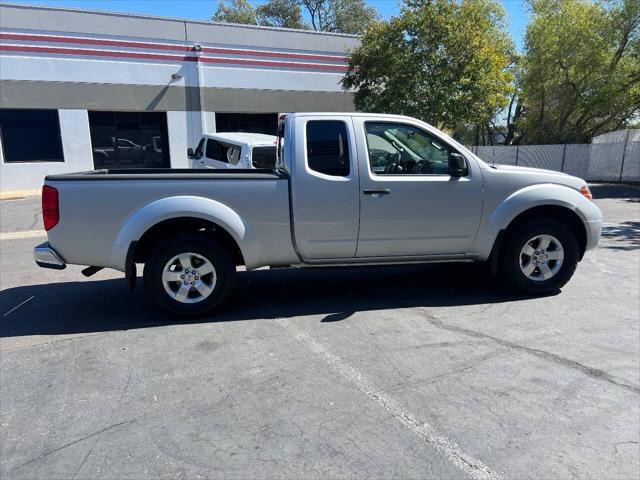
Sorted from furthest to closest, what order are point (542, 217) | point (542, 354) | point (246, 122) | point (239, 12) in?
point (239, 12) < point (246, 122) < point (542, 217) < point (542, 354)

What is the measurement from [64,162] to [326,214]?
708 inches

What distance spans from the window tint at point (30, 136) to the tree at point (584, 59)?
70.3ft

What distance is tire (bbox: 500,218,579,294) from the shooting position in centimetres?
518

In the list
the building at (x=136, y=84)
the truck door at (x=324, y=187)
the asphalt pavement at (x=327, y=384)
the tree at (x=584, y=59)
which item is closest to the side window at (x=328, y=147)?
the truck door at (x=324, y=187)

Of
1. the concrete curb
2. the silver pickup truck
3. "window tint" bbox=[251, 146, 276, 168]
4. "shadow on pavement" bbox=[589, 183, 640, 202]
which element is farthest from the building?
the silver pickup truck

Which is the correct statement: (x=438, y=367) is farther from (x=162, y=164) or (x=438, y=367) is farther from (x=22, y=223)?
(x=162, y=164)

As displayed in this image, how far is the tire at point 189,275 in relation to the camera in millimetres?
4512

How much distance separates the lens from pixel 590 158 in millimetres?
22391

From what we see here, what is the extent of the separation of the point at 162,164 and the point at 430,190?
1830 cm

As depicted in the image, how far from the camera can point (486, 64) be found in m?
16.1

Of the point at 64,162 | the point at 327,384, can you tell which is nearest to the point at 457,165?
the point at 327,384

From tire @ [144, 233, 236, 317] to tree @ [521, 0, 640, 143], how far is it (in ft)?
73.1

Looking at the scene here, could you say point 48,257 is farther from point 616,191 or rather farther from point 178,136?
point 616,191

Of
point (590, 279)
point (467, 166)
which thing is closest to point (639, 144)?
point (590, 279)
